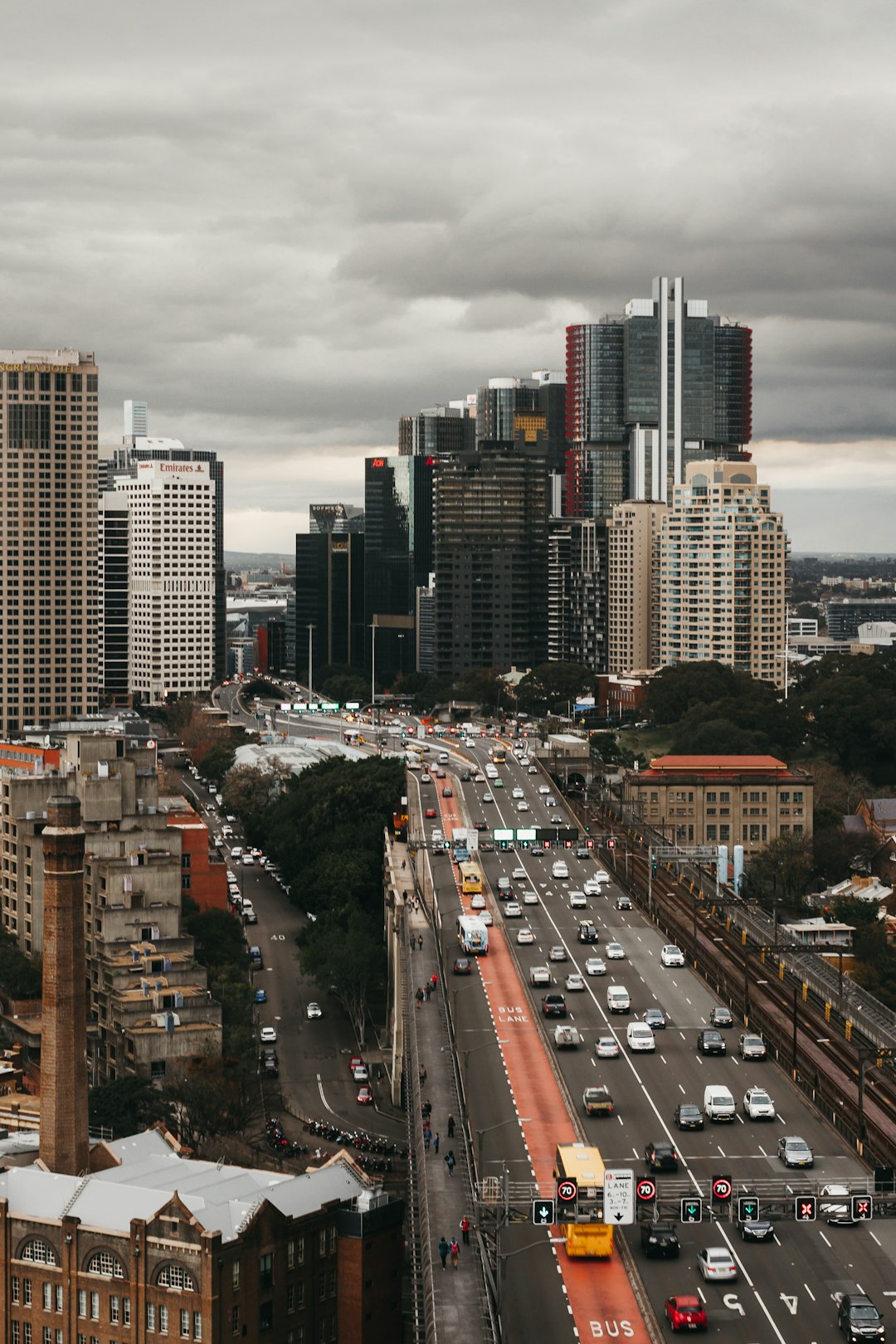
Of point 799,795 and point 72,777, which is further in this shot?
point 799,795

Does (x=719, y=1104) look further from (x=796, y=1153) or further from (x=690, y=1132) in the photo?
(x=796, y=1153)

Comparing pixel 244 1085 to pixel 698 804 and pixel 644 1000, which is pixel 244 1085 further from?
pixel 698 804

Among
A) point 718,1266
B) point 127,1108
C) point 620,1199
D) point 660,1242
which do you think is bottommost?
point 127,1108

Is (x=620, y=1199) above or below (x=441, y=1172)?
above

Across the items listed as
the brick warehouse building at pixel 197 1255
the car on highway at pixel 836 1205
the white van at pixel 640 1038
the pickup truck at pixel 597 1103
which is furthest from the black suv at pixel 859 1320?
the white van at pixel 640 1038

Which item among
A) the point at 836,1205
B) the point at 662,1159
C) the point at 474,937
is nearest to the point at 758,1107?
the point at 662,1159

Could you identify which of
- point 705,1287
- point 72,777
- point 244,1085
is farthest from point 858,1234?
point 72,777

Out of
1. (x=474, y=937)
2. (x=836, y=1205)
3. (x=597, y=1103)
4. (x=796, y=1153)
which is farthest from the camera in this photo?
(x=474, y=937)
